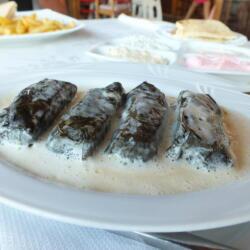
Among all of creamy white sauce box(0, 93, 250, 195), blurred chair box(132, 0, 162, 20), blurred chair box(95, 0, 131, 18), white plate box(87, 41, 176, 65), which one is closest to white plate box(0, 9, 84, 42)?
white plate box(87, 41, 176, 65)

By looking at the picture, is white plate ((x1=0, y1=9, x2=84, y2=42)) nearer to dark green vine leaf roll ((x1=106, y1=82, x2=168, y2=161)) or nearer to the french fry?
the french fry

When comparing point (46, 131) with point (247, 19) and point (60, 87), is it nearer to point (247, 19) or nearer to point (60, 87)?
point (60, 87)

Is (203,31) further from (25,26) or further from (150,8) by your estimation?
(150,8)

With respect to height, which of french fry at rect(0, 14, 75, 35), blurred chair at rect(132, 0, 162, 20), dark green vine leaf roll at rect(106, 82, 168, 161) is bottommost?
blurred chair at rect(132, 0, 162, 20)

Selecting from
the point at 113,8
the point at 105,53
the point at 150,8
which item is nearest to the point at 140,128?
the point at 105,53

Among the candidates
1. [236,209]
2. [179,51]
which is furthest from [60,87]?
[179,51]

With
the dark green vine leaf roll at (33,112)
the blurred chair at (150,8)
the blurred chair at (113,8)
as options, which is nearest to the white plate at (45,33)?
the dark green vine leaf roll at (33,112)
